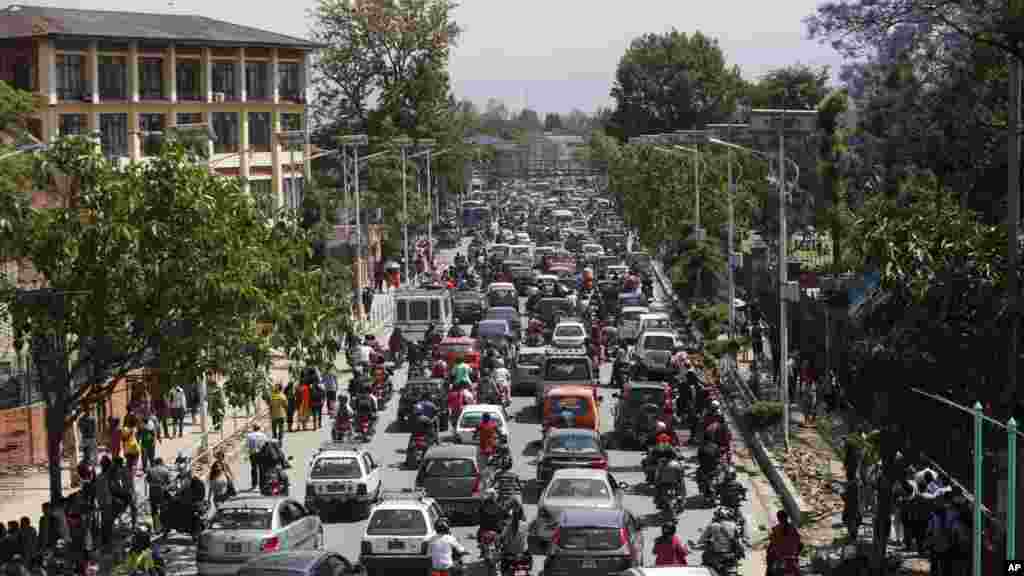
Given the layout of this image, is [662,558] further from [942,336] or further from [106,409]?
[106,409]

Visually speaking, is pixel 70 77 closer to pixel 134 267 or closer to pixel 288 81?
pixel 288 81

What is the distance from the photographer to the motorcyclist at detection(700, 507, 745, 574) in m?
24.3

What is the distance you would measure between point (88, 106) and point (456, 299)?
83.4 feet

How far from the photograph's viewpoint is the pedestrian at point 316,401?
41125 millimetres

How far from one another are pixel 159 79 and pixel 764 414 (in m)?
53.0

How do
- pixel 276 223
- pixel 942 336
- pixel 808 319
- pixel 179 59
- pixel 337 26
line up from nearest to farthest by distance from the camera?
pixel 942 336 → pixel 276 223 → pixel 808 319 → pixel 179 59 → pixel 337 26

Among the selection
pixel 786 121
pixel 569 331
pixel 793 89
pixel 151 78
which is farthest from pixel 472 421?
pixel 793 89

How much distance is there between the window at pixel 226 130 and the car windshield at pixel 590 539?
66.2 m

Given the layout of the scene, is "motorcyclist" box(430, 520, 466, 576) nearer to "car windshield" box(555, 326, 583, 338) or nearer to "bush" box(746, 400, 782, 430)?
"bush" box(746, 400, 782, 430)

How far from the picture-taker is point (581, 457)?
32094 mm

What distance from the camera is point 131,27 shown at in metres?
82.1

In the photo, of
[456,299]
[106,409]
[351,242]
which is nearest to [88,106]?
[351,242]

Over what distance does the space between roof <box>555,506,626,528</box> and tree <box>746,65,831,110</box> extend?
90.6m

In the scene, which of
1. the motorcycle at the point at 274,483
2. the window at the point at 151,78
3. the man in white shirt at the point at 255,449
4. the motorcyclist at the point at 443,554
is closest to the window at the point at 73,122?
the window at the point at 151,78
